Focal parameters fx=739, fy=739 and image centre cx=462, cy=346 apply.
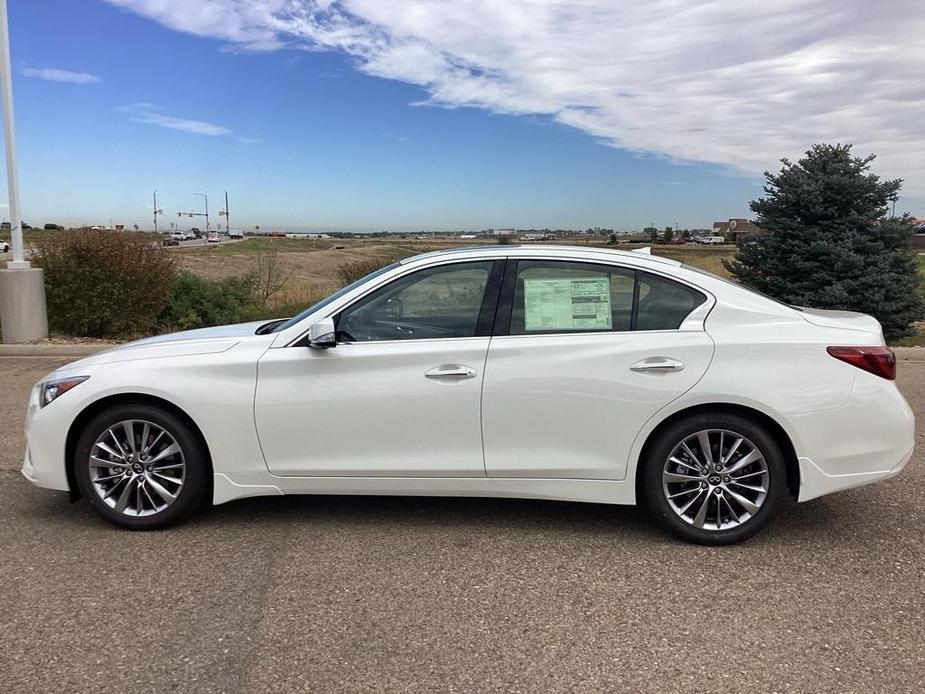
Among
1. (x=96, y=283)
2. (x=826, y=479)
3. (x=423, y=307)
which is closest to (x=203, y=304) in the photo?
(x=96, y=283)

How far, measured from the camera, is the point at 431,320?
4.30 m

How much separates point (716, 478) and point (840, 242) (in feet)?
34.9

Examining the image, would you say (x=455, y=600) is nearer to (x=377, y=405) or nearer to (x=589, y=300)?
(x=377, y=405)

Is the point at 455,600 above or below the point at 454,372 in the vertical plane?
below

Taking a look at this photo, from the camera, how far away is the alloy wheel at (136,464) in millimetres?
4160

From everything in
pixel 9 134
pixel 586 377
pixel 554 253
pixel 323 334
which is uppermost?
pixel 9 134

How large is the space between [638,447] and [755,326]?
36.6 inches

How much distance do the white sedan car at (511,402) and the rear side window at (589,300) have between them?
1 centimetres

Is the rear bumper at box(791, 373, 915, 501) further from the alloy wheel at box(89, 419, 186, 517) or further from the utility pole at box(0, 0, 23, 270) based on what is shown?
the utility pole at box(0, 0, 23, 270)

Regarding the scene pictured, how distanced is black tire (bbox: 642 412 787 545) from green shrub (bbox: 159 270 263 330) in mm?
12237

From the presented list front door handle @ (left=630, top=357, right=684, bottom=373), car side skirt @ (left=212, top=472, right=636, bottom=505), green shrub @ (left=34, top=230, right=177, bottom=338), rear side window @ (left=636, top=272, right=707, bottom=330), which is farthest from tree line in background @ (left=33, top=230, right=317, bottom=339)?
front door handle @ (left=630, top=357, right=684, bottom=373)

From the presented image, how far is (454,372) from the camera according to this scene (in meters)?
4.01

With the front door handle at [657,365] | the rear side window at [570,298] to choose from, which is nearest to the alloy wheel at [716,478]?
the front door handle at [657,365]

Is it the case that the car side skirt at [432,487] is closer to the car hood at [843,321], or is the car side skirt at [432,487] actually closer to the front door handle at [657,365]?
the front door handle at [657,365]
